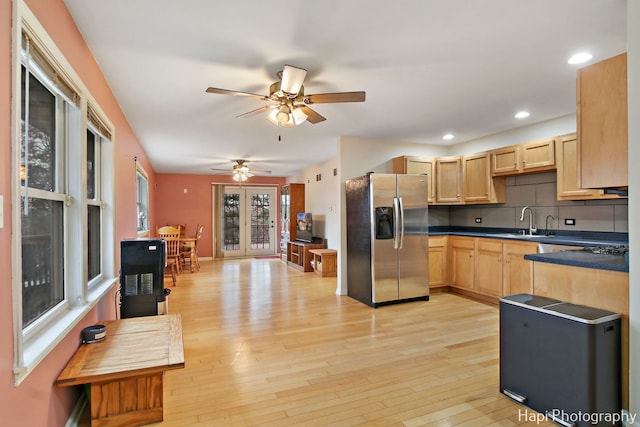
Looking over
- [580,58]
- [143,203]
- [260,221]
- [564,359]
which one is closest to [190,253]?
[143,203]

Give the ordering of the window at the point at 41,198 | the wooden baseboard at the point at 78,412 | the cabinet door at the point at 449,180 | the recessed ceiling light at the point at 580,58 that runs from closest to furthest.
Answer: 1. the window at the point at 41,198
2. the wooden baseboard at the point at 78,412
3. the recessed ceiling light at the point at 580,58
4. the cabinet door at the point at 449,180

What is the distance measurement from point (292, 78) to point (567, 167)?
3.39 m

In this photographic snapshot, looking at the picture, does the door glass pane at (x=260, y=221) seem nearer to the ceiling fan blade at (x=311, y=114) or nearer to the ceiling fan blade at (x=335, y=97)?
the ceiling fan blade at (x=311, y=114)

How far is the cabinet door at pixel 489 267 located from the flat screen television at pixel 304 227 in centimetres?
373

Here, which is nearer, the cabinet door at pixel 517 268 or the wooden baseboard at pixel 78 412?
the wooden baseboard at pixel 78 412

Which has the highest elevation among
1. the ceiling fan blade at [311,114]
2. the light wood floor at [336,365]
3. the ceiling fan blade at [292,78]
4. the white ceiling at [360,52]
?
the white ceiling at [360,52]

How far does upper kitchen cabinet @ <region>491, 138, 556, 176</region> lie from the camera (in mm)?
4051

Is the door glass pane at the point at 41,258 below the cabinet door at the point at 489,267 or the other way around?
the other way around

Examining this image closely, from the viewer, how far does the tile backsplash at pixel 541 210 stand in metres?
3.75

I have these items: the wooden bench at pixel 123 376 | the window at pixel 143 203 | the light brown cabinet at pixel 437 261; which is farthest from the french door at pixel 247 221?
the wooden bench at pixel 123 376

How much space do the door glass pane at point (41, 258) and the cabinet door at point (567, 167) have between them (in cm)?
477

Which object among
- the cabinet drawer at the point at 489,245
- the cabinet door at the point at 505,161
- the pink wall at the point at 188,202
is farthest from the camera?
the pink wall at the point at 188,202

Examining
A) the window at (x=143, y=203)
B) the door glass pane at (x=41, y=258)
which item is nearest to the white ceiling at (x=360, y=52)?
the door glass pane at (x=41, y=258)

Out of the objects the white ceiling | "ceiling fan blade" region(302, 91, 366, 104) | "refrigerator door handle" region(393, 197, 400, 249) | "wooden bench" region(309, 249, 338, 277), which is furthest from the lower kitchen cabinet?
"ceiling fan blade" region(302, 91, 366, 104)
